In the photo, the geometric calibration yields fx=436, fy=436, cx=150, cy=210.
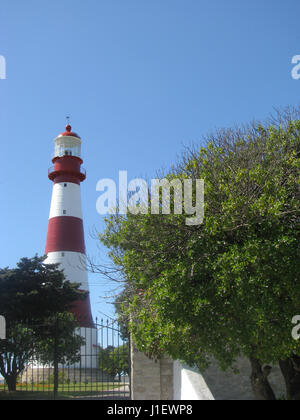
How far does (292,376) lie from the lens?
10156 millimetres

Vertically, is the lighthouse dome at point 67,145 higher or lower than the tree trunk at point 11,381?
higher

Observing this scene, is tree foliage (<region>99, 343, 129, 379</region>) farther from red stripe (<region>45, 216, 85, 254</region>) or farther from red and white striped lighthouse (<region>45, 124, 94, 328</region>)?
red stripe (<region>45, 216, 85, 254</region>)

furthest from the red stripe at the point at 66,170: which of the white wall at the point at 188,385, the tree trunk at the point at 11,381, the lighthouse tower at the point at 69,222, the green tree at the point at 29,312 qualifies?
the white wall at the point at 188,385

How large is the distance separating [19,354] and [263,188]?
1556 centimetres

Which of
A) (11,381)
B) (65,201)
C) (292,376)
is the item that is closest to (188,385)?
(292,376)

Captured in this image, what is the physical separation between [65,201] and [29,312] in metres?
9.95

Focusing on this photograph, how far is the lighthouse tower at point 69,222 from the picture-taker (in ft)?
90.6

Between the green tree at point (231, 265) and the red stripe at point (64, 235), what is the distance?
17.6 metres

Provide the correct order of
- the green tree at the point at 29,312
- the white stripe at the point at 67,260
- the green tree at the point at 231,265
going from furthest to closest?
the white stripe at the point at 67,260
the green tree at the point at 29,312
the green tree at the point at 231,265

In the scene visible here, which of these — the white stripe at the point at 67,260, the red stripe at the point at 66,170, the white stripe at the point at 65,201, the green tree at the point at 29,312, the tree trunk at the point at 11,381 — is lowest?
the tree trunk at the point at 11,381

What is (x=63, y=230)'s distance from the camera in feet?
91.1

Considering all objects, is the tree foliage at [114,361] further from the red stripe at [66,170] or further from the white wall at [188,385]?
the red stripe at [66,170]
